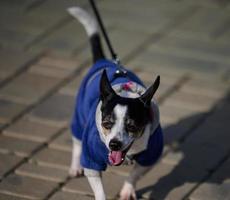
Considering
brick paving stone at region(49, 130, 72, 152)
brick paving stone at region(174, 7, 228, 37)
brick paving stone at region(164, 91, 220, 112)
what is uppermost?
brick paving stone at region(49, 130, 72, 152)

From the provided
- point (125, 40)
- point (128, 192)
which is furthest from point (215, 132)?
point (125, 40)

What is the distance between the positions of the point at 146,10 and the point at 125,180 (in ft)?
Result: 10.3

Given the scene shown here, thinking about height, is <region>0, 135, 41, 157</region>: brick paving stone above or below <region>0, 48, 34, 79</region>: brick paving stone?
above

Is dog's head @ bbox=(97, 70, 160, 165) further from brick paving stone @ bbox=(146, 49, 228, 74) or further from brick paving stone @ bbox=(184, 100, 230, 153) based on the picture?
brick paving stone @ bbox=(146, 49, 228, 74)

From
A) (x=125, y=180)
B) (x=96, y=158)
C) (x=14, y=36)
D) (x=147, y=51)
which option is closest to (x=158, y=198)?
(x=125, y=180)

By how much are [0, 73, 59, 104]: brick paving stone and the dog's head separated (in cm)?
183

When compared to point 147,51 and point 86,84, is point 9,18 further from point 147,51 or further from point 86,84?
point 86,84

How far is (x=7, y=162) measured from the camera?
498 cm

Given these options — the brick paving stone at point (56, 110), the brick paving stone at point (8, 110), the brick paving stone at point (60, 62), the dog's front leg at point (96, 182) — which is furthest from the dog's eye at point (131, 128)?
the brick paving stone at point (60, 62)

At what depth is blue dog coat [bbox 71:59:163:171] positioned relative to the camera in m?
4.28

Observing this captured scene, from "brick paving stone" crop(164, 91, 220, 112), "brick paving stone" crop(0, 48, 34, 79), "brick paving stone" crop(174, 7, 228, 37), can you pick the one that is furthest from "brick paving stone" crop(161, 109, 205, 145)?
"brick paving stone" crop(174, 7, 228, 37)

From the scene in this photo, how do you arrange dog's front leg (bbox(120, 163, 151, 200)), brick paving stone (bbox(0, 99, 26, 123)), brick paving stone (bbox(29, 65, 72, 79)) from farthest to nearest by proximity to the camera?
brick paving stone (bbox(29, 65, 72, 79))
brick paving stone (bbox(0, 99, 26, 123))
dog's front leg (bbox(120, 163, 151, 200))

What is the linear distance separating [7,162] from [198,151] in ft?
4.22

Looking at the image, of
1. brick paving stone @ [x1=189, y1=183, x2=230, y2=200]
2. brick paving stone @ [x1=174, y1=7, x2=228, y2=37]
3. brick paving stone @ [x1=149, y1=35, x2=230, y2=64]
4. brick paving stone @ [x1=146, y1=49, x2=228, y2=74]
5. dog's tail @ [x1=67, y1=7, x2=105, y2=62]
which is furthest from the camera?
brick paving stone @ [x1=174, y1=7, x2=228, y2=37]
